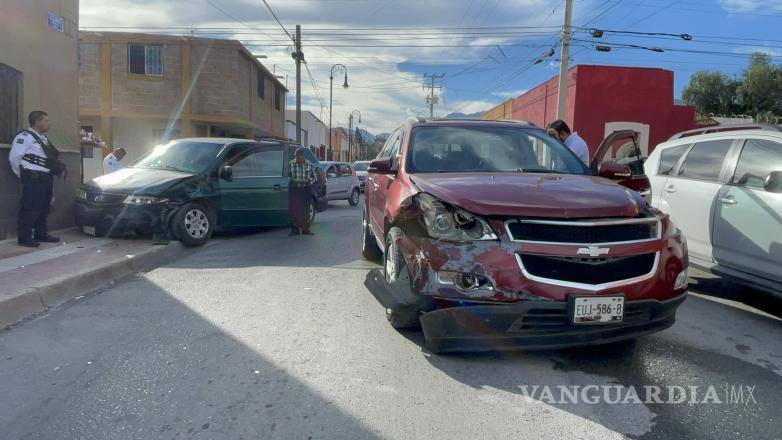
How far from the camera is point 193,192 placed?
8648mm

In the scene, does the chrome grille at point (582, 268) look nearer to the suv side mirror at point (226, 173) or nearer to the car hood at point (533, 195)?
the car hood at point (533, 195)

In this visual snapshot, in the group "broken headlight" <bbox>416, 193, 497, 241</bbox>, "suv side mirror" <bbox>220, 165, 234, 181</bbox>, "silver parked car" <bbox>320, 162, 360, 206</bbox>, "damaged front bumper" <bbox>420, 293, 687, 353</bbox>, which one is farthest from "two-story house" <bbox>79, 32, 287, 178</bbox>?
"damaged front bumper" <bbox>420, 293, 687, 353</bbox>

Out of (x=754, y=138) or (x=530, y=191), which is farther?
(x=754, y=138)

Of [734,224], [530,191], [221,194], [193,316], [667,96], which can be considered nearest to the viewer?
[530,191]

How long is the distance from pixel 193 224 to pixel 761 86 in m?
38.1

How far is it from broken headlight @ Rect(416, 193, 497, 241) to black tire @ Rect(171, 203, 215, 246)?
5.59 metres

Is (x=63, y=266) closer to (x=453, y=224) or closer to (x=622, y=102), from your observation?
(x=453, y=224)

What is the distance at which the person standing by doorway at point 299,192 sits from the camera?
985 cm

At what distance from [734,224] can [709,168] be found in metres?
0.87

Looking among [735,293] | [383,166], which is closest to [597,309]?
[383,166]

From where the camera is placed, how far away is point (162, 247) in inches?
316

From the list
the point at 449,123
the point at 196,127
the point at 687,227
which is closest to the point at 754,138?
the point at 687,227

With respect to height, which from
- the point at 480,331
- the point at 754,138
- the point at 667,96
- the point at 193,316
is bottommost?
the point at 193,316

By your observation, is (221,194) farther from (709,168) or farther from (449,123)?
(709,168)
